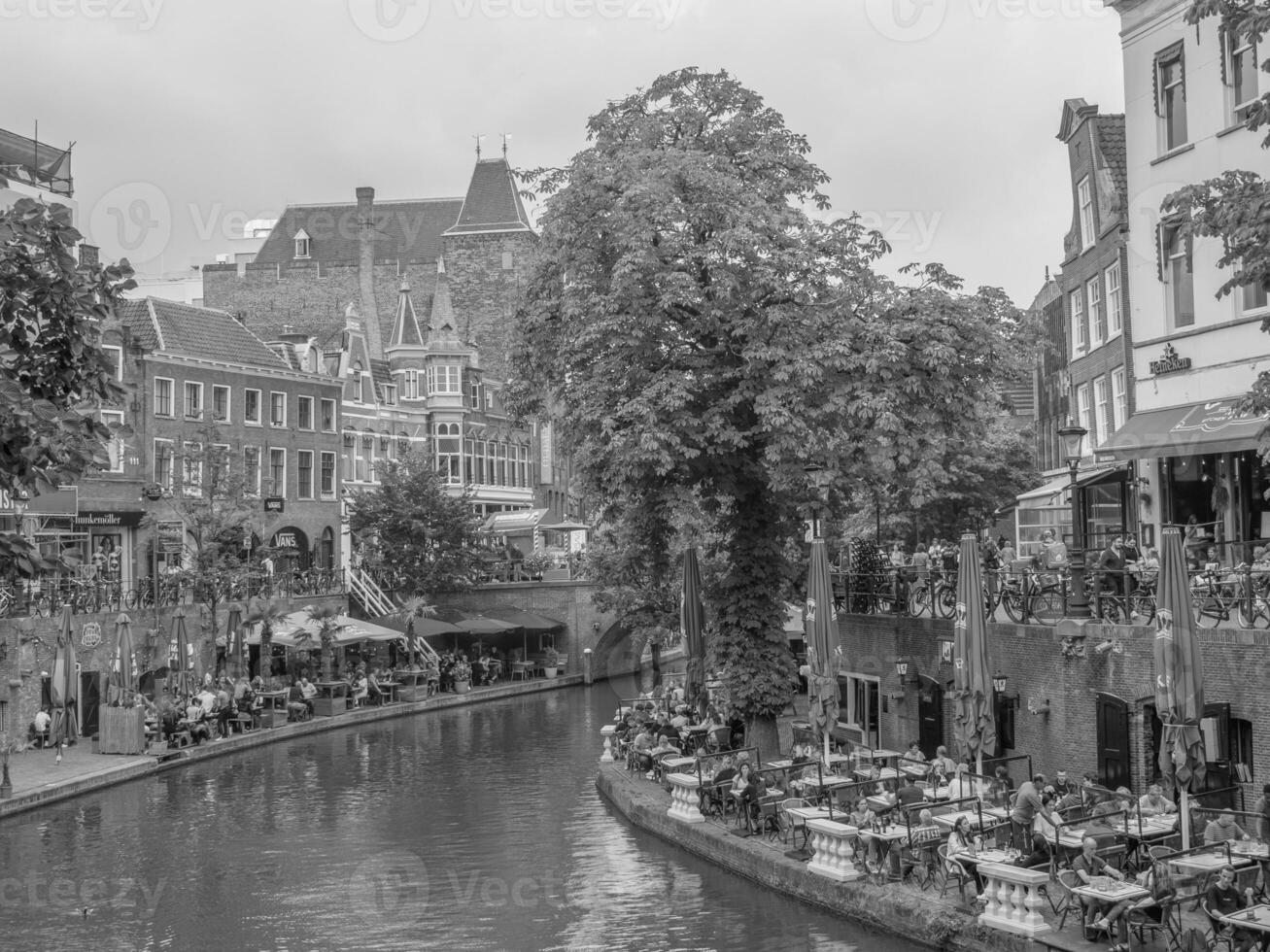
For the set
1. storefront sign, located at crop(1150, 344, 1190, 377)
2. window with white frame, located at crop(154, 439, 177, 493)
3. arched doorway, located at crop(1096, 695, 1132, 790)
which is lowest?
arched doorway, located at crop(1096, 695, 1132, 790)

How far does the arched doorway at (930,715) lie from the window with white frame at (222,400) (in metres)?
32.5

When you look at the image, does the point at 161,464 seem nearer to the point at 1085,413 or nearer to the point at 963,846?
the point at 1085,413

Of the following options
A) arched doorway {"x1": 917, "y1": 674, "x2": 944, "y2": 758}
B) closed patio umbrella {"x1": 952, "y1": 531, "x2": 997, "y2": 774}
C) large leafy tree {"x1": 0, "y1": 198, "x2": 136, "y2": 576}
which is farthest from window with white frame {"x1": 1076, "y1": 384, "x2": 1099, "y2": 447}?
large leafy tree {"x1": 0, "y1": 198, "x2": 136, "y2": 576}

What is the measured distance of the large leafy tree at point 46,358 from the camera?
24.8 ft

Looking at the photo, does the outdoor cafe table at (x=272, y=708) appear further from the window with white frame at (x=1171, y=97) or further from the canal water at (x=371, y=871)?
the window with white frame at (x=1171, y=97)

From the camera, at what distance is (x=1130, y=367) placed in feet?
98.2

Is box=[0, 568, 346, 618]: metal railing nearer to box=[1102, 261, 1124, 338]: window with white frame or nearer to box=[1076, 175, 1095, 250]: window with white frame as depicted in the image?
box=[1102, 261, 1124, 338]: window with white frame

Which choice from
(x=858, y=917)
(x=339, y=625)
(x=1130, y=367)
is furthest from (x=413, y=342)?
(x=858, y=917)

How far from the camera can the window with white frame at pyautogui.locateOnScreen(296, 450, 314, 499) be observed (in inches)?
2124

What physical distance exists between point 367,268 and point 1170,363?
61501 mm

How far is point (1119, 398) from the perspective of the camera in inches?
1220

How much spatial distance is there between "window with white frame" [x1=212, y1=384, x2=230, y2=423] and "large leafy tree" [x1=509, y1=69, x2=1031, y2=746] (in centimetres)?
2801

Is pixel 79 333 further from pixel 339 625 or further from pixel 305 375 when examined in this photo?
pixel 305 375

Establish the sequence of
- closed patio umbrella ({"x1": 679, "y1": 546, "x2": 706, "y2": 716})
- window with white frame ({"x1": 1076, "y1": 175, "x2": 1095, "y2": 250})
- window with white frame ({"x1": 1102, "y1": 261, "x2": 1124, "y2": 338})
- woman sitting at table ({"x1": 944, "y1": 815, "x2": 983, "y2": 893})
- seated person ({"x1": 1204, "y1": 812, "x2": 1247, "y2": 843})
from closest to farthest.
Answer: seated person ({"x1": 1204, "y1": 812, "x2": 1247, "y2": 843}), woman sitting at table ({"x1": 944, "y1": 815, "x2": 983, "y2": 893}), closed patio umbrella ({"x1": 679, "y1": 546, "x2": 706, "y2": 716}), window with white frame ({"x1": 1102, "y1": 261, "x2": 1124, "y2": 338}), window with white frame ({"x1": 1076, "y1": 175, "x2": 1095, "y2": 250})
